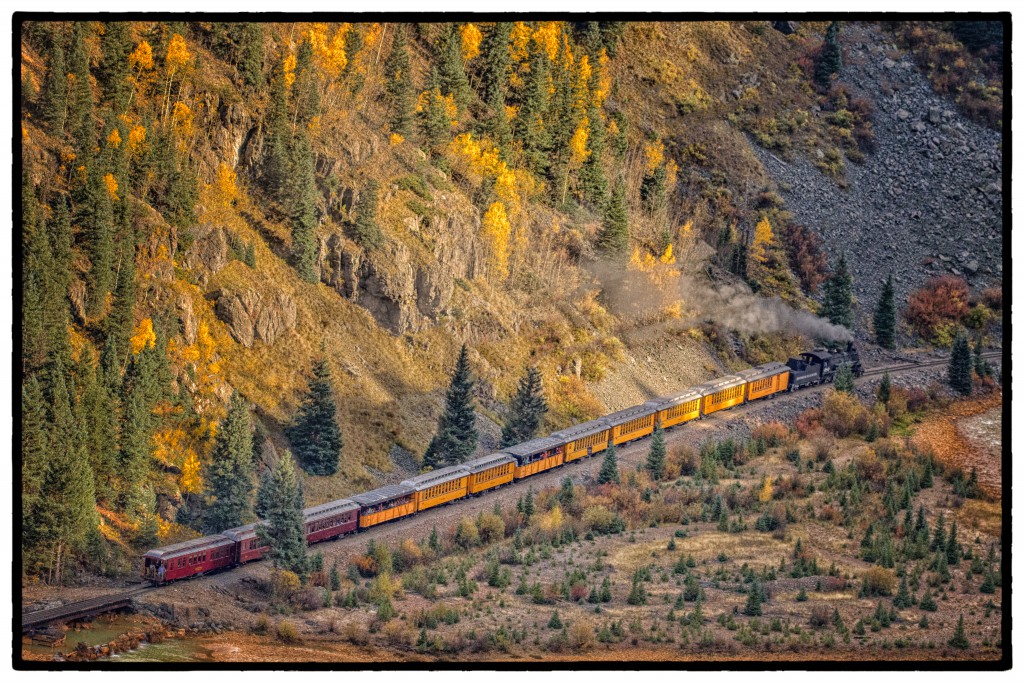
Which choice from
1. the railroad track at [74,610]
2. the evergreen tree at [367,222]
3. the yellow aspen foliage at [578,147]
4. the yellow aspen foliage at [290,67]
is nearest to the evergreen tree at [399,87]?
the evergreen tree at [367,222]

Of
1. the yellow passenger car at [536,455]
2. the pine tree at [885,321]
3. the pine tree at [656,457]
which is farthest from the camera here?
the pine tree at [885,321]

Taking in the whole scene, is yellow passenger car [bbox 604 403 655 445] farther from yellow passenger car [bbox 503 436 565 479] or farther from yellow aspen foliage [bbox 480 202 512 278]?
yellow aspen foliage [bbox 480 202 512 278]

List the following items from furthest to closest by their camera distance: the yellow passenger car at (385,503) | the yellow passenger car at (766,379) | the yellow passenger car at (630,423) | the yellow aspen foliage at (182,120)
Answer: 1. the yellow passenger car at (766,379)
2. the yellow passenger car at (630,423)
3. the yellow aspen foliage at (182,120)
4. the yellow passenger car at (385,503)

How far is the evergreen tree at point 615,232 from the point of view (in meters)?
37.1

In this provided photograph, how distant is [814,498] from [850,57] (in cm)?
964

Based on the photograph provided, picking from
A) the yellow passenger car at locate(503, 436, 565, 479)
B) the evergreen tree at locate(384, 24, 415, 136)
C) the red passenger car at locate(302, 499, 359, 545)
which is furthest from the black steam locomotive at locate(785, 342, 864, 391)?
the red passenger car at locate(302, 499, 359, 545)

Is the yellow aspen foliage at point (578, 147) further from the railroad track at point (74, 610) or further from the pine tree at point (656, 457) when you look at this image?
the railroad track at point (74, 610)

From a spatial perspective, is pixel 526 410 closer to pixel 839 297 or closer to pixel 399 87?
pixel 399 87

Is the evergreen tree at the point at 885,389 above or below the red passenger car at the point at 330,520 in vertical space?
above

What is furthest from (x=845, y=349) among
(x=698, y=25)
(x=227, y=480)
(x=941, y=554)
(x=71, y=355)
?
(x=71, y=355)

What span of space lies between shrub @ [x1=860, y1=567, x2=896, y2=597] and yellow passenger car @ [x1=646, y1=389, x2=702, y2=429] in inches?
204

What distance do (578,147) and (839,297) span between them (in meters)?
6.39

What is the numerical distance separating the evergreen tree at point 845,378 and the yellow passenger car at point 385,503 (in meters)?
9.63

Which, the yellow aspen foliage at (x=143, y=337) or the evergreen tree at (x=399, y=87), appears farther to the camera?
the evergreen tree at (x=399, y=87)
